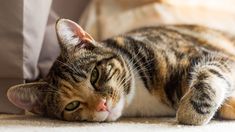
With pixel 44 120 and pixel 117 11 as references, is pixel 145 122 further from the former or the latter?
pixel 117 11

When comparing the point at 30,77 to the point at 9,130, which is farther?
the point at 30,77

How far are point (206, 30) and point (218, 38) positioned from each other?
0.07 m

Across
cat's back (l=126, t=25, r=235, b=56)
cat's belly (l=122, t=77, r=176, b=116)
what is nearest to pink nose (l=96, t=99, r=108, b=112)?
cat's belly (l=122, t=77, r=176, b=116)

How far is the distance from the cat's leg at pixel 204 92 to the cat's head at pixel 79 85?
0.19 m

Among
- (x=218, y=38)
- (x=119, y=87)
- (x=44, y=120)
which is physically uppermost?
(x=218, y=38)

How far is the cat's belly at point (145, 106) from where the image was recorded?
1.42 m

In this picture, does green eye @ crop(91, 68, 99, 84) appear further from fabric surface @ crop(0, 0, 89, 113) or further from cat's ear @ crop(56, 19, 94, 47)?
fabric surface @ crop(0, 0, 89, 113)

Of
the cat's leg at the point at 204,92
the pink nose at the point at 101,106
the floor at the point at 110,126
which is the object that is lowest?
the floor at the point at 110,126

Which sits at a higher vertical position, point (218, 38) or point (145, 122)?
point (218, 38)

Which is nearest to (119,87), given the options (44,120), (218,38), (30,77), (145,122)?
(145,122)

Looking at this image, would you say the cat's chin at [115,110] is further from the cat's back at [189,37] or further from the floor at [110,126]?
the cat's back at [189,37]

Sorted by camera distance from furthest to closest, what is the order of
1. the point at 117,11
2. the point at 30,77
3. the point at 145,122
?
1. the point at 117,11
2. the point at 30,77
3. the point at 145,122

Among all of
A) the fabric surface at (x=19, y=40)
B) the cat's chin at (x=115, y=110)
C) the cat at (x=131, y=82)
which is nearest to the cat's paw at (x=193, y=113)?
the cat at (x=131, y=82)

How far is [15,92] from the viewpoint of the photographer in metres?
1.38
